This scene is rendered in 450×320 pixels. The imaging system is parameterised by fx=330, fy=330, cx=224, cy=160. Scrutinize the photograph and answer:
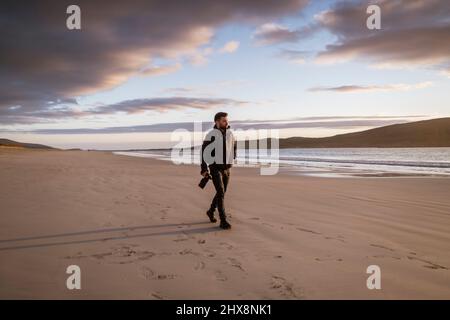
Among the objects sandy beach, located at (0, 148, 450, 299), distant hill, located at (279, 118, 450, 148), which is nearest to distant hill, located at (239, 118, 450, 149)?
distant hill, located at (279, 118, 450, 148)

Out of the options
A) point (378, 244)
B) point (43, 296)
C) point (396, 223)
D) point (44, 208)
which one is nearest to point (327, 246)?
point (378, 244)

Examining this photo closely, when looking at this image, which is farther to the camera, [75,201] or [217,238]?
[75,201]

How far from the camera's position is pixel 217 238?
610 centimetres

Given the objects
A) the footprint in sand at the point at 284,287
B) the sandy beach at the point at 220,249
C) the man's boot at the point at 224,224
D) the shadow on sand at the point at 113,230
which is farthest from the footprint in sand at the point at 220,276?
the man's boot at the point at 224,224

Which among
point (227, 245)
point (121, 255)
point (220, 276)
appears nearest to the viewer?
point (220, 276)

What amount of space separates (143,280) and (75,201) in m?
6.29

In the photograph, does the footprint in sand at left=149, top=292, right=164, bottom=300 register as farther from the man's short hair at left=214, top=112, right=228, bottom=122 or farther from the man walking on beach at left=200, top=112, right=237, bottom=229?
the man's short hair at left=214, top=112, right=228, bottom=122

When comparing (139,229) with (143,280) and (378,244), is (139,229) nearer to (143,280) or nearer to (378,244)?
(143,280)

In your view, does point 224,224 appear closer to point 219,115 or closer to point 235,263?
point 235,263

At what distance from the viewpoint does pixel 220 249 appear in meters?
5.44

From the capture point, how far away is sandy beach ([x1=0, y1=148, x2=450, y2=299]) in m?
3.96

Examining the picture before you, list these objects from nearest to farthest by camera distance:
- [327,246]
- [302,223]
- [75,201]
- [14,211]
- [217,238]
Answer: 1. [327,246]
2. [217,238]
3. [302,223]
4. [14,211]
5. [75,201]

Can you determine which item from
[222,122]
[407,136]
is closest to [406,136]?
[407,136]
